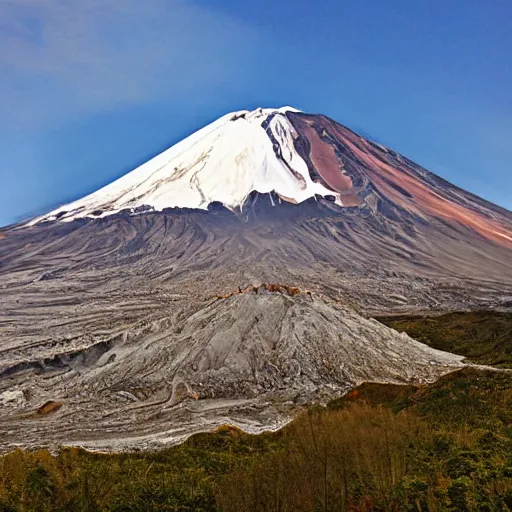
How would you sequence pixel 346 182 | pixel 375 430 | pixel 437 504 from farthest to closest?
pixel 346 182 < pixel 375 430 < pixel 437 504

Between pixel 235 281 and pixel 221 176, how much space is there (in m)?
28.8

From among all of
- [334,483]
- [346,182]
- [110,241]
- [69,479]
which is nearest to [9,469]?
[69,479]

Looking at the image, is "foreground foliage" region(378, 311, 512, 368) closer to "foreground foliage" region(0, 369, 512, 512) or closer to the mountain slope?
the mountain slope

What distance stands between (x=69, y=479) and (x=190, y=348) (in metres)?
14.3

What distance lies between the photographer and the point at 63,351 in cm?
2677

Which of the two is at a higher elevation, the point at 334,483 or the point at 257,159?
the point at 257,159

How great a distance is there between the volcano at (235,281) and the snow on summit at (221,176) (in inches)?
11.7

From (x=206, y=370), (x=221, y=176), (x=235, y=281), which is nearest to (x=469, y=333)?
(x=206, y=370)

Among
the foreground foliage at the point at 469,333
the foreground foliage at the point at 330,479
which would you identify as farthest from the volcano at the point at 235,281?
the foreground foliage at the point at 330,479

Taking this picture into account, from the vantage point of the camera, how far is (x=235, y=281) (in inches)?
1719

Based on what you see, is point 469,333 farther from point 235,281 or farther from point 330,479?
point 330,479

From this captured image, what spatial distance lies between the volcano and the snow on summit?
30 cm

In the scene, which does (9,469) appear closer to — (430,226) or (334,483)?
(334,483)

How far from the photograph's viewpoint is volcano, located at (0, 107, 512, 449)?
2011cm
